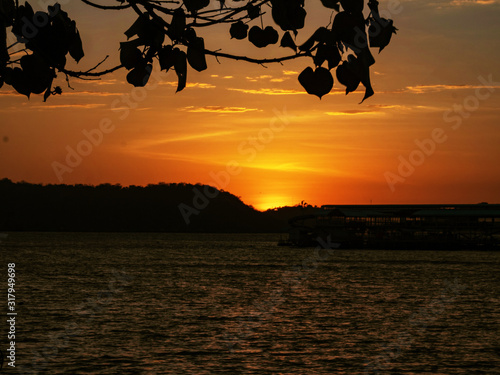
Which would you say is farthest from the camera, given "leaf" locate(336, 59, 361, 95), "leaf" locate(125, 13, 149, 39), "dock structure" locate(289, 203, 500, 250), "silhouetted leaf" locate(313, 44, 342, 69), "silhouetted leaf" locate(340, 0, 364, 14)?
"dock structure" locate(289, 203, 500, 250)

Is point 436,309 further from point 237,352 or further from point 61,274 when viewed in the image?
point 61,274

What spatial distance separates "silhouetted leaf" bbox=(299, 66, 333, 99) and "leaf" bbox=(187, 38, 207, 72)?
24.2 inches

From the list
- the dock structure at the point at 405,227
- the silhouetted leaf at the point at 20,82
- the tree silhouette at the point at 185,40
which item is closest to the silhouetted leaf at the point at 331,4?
the tree silhouette at the point at 185,40

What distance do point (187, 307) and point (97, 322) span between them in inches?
487

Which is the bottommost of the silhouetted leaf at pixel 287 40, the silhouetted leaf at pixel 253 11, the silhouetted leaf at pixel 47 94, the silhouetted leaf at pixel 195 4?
the silhouetted leaf at pixel 47 94

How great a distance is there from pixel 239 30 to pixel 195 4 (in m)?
0.49

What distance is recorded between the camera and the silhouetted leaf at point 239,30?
379 cm

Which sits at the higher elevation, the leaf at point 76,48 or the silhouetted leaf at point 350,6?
the silhouetted leaf at point 350,6

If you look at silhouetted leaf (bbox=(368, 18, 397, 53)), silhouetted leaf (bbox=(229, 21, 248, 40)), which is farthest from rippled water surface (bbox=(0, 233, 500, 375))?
silhouetted leaf (bbox=(368, 18, 397, 53))

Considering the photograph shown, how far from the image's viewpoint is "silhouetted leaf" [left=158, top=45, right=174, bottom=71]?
3.60m

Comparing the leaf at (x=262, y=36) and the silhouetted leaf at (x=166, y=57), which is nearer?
the leaf at (x=262, y=36)

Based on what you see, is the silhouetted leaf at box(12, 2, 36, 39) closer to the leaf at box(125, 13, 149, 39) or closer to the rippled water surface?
the leaf at box(125, 13, 149, 39)

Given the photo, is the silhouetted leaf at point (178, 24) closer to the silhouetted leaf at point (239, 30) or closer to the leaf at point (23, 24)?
the silhouetted leaf at point (239, 30)

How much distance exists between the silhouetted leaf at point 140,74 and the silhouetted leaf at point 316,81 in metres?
0.87
